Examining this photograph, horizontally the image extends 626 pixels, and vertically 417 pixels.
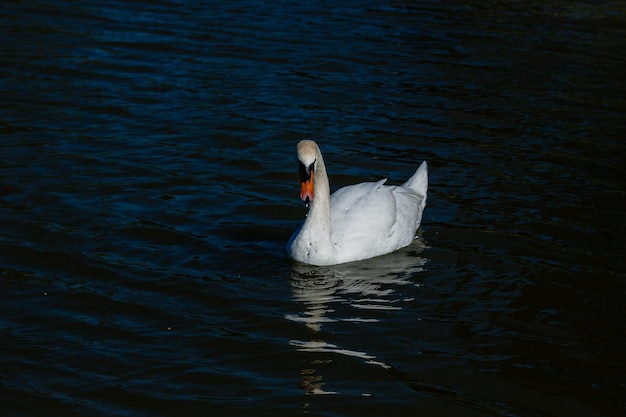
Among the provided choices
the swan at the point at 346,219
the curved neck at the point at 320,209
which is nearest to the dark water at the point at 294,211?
the swan at the point at 346,219

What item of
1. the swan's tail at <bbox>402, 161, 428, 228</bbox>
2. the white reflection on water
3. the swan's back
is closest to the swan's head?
the swan's back

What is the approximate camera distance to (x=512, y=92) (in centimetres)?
1616

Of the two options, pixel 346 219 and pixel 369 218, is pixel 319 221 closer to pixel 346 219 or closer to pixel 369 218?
pixel 346 219

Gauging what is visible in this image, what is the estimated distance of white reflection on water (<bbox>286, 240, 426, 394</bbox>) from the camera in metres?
8.65

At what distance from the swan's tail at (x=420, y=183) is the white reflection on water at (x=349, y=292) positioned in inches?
29.4

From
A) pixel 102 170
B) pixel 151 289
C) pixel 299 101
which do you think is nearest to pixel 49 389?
pixel 151 289

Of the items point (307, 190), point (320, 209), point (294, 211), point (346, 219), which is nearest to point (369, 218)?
point (346, 219)

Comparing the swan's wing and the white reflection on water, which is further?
the swan's wing

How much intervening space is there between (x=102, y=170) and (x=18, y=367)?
4919 millimetres

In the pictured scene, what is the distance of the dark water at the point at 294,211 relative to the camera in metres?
8.14

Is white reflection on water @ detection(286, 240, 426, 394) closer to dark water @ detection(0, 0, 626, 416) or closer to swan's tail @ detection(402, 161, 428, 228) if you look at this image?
dark water @ detection(0, 0, 626, 416)

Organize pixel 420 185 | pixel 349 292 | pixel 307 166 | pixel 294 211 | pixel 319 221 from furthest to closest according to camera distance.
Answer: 1. pixel 294 211
2. pixel 420 185
3. pixel 319 221
4. pixel 307 166
5. pixel 349 292

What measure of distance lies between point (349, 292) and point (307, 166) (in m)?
1.28

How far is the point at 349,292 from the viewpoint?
9844 mm
